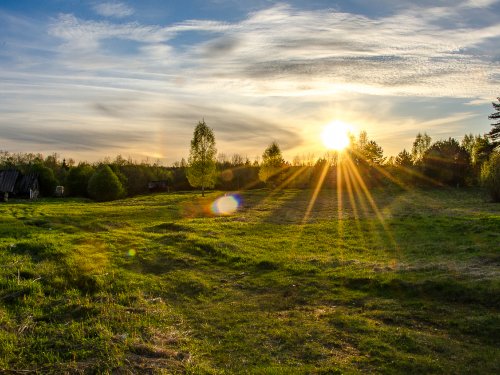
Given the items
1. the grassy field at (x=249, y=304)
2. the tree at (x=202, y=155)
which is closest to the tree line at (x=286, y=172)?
the tree at (x=202, y=155)

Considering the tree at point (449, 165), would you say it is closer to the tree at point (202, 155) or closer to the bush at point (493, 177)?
the bush at point (493, 177)

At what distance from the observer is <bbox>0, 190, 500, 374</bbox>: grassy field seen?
10.6 metres

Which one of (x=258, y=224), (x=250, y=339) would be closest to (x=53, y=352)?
(x=250, y=339)

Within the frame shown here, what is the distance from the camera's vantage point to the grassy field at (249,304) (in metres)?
10.6

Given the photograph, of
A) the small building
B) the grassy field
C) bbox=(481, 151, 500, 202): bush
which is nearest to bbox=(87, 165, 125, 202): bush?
the small building

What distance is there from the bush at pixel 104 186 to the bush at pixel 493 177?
6573 centimetres

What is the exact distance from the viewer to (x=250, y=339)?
12.3 m

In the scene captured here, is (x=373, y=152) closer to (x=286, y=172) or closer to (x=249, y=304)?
(x=286, y=172)

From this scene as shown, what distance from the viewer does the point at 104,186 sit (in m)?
80.6

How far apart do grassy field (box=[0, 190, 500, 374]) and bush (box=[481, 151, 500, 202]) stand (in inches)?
1072

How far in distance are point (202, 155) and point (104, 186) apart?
22.9 meters

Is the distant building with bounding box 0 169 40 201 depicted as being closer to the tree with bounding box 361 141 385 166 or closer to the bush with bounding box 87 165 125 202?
the bush with bounding box 87 165 125 202

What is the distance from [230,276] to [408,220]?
22.6 m

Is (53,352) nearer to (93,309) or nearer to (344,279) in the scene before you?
(93,309)
